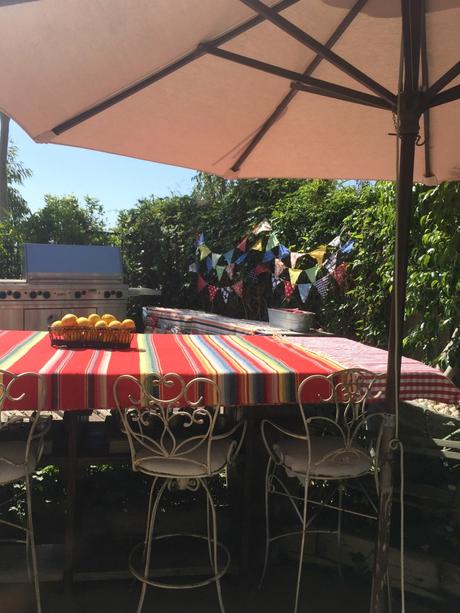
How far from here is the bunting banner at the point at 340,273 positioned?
16.6 ft

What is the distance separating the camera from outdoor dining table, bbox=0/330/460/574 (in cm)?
190

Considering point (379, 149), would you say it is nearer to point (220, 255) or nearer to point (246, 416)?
point (246, 416)

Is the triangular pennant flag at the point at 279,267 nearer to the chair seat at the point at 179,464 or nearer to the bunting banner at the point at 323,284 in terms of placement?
the bunting banner at the point at 323,284

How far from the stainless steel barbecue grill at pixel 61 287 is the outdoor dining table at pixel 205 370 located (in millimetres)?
4225

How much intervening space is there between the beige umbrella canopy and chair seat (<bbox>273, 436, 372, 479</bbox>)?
4.71 ft

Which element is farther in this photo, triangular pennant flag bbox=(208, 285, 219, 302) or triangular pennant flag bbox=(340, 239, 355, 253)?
triangular pennant flag bbox=(208, 285, 219, 302)

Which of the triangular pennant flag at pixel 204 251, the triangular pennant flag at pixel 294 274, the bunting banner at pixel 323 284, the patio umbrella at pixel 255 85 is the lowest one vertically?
the bunting banner at pixel 323 284

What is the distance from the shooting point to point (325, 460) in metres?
2.20

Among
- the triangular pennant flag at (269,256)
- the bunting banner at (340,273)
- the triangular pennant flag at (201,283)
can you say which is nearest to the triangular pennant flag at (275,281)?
the triangular pennant flag at (269,256)

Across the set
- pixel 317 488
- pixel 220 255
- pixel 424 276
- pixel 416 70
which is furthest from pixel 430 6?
pixel 220 255

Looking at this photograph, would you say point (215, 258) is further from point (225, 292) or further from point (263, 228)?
point (263, 228)

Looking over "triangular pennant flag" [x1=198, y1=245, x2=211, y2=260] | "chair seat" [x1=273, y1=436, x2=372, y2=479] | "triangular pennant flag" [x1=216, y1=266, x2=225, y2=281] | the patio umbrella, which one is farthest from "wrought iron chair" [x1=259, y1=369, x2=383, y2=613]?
"triangular pennant flag" [x1=198, y1=245, x2=211, y2=260]

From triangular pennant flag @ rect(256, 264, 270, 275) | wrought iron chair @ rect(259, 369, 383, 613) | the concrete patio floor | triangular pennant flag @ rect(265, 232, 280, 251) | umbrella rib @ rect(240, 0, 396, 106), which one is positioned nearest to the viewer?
umbrella rib @ rect(240, 0, 396, 106)

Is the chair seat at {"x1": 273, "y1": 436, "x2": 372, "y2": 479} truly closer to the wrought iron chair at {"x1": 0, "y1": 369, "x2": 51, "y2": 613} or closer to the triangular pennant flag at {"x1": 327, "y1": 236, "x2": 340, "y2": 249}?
the wrought iron chair at {"x1": 0, "y1": 369, "x2": 51, "y2": 613}
